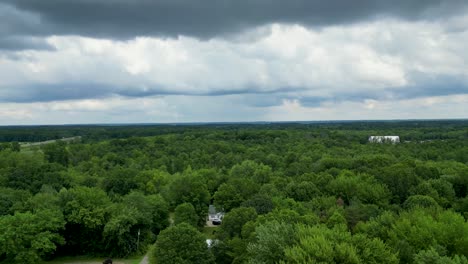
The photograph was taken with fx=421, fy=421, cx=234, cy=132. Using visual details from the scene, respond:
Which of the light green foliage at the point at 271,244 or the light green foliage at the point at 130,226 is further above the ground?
the light green foliage at the point at 271,244

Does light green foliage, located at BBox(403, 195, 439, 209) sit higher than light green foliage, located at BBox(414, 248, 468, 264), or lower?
lower

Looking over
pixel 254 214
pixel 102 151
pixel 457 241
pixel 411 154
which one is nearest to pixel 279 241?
pixel 254 214

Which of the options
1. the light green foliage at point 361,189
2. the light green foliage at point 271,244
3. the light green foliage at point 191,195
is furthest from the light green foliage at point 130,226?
the light green foliage at point 361,189

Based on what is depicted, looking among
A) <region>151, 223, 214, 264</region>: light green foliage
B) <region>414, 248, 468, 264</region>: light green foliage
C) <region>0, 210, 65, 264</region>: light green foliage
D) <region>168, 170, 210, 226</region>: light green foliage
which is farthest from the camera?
<region>168, 170, 210, 226</region>: light green foliage

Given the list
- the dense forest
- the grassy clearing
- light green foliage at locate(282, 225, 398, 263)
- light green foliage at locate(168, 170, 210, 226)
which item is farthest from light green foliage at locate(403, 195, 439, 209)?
the grassy clearing

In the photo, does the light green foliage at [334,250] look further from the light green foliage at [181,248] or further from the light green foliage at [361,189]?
the light green foliage at [361,189]

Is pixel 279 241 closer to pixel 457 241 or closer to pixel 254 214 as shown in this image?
pixel 254 214

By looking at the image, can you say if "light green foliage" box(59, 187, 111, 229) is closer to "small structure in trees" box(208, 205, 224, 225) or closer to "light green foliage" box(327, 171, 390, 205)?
"small structure in trees" box(208, 205, 224, 225)

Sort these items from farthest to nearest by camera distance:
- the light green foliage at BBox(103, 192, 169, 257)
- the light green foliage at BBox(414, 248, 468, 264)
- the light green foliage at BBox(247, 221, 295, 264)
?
the light green foliage at BBox(103, 192, 169, 257), the light green foliage at BBox(247, 221, 295, 264), the light green foliage at BBox(414, 248, 468, 264)
